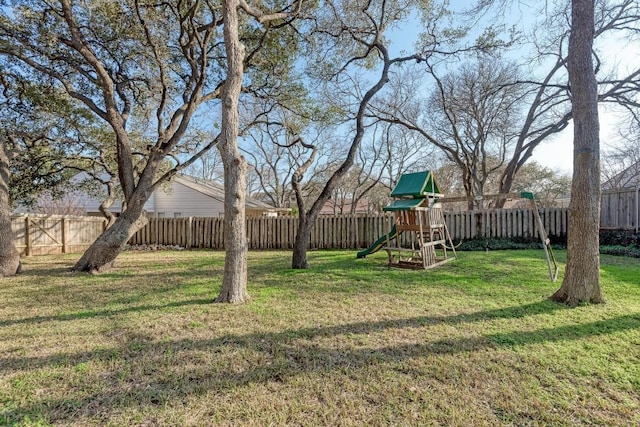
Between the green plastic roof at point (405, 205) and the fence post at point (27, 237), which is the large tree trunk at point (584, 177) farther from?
the fence post at point (27, 237)

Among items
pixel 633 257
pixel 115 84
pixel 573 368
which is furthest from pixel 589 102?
pixel 115 84

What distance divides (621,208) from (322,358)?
12.1m

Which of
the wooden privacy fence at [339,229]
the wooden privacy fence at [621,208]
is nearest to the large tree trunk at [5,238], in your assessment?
the wooden privacy fence at [339,229]

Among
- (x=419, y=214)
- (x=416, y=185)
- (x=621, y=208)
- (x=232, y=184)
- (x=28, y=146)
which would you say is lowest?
(x=419, y=214)

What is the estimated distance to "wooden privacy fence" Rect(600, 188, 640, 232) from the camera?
9.25 meters

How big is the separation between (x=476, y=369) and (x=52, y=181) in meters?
14.2

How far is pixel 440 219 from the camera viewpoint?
829 centimetres

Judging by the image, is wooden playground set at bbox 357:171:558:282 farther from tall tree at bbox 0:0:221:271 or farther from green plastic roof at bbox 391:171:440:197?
tall tree at bbox 0:0:221:271

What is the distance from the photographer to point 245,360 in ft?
8.85

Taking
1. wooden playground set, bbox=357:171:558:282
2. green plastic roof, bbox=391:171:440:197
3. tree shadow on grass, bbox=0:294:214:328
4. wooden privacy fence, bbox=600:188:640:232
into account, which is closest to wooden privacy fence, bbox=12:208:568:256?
wooden privacy fence, bbox=600:188:640:232

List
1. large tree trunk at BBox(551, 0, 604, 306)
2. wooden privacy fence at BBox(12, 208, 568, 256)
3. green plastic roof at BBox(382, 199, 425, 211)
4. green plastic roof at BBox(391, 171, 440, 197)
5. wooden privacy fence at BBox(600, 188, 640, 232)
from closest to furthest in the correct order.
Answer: large tree trunk at BBox(551, 0, 604, 306)
green plastic roof at BBox(382, 199, 425, 211)
green plastic roof at BBox(391, 171, 440, 197)
wooden privacy fence at BBox(600, 188, 640, 232)
wooden privacy fence at BBox(12, 208, 568, 256)

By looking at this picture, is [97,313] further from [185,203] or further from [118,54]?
[185,203]

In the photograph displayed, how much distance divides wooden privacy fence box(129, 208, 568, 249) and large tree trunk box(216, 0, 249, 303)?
782 centimetres

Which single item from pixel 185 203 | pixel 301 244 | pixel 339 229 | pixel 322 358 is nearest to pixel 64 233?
pixel 185 203
